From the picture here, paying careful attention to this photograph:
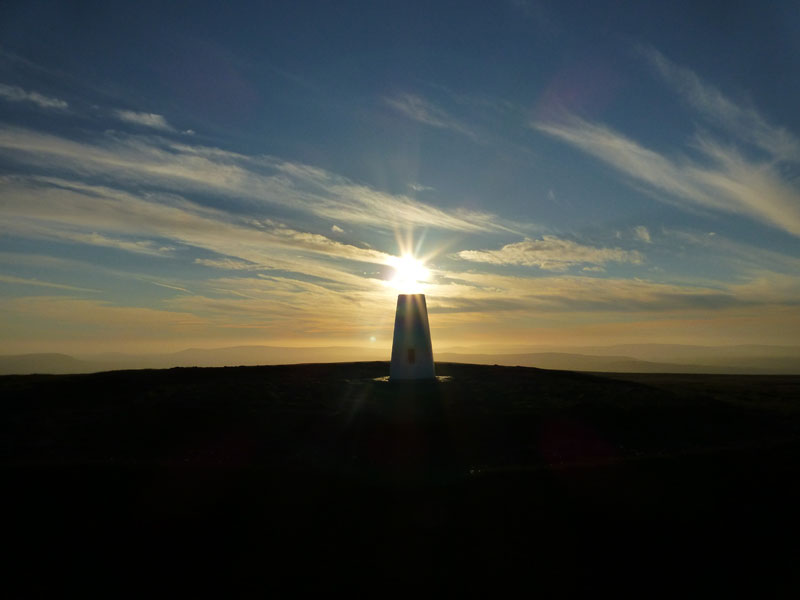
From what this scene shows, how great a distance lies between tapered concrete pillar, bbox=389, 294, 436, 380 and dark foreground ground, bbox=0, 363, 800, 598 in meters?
5.82

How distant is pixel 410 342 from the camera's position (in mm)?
24922

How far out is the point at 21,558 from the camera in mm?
7109

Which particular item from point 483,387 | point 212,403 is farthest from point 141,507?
point 483,387

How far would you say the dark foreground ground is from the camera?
21.9 ft

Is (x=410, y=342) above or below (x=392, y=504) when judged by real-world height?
above

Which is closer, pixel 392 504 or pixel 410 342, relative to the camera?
pixel 392 504

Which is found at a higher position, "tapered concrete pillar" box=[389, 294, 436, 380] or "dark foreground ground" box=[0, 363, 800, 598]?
"tapered concrete pillar" box=[389, 294, 436, 380]

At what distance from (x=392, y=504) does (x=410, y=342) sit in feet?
52.2

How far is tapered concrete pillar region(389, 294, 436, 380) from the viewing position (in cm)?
2489

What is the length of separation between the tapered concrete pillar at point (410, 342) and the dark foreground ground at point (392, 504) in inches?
229

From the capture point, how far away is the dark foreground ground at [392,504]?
6.69 m

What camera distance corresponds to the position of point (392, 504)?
29.8 feet

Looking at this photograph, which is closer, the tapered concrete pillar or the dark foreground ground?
the dark foreground ground

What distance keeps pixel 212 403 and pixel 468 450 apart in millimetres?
9269
